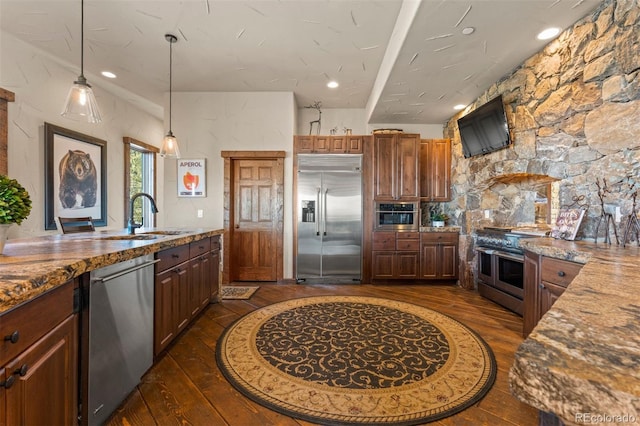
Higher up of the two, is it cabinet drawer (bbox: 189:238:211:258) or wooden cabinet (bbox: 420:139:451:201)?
wooden cabinet (bbox: 420:139:451:201)

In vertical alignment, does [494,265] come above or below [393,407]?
above

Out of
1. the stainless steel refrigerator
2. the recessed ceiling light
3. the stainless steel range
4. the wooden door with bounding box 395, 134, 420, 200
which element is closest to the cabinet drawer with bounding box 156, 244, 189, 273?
the stainless steel refrigerator

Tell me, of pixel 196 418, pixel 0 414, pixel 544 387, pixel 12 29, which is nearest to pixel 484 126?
pixel 544 387

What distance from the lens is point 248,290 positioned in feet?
12.9

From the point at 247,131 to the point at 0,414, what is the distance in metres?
4.13

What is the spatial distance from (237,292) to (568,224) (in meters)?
3.80

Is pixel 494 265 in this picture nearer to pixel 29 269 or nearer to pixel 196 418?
pixel 196 418

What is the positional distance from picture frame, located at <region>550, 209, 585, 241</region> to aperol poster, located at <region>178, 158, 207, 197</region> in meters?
4.58

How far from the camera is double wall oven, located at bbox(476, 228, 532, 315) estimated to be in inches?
119

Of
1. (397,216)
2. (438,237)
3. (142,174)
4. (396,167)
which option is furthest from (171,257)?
(142,174)

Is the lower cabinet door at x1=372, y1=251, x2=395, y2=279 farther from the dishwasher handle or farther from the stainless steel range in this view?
the dishwasher handle

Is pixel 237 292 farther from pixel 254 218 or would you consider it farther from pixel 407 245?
pixel 407 245

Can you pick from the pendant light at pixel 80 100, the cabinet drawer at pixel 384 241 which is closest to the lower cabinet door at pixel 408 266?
the cabinet drawer at pixel 384 241

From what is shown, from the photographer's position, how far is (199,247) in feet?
8.97
